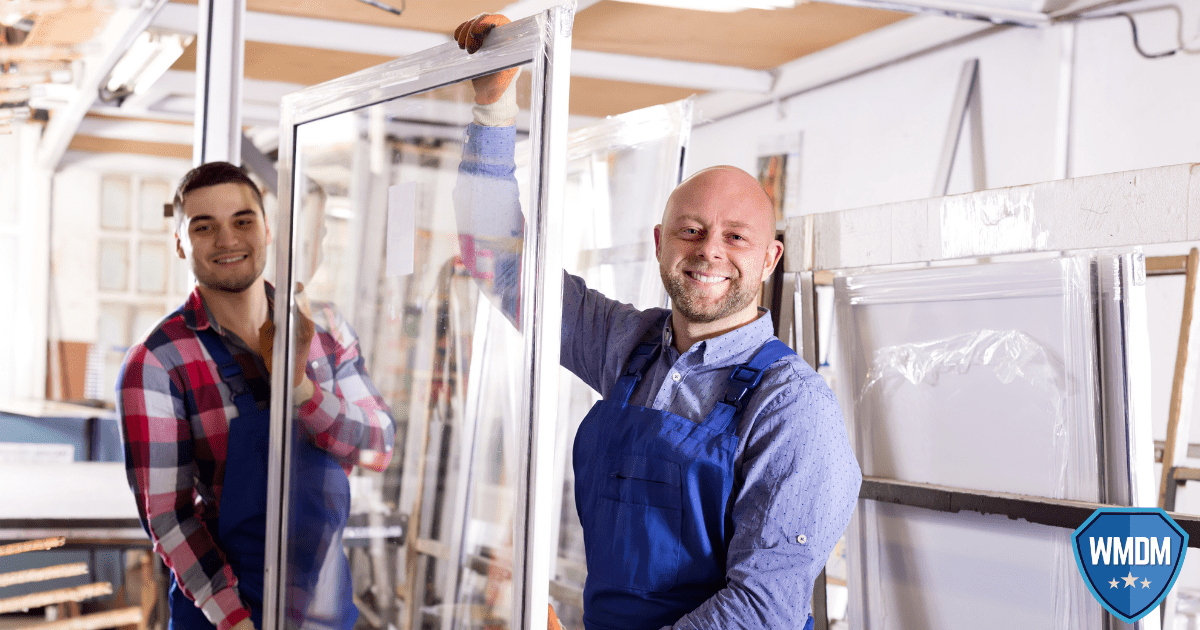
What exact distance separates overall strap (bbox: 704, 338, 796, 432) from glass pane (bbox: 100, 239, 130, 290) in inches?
136

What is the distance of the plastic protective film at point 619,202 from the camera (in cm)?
214

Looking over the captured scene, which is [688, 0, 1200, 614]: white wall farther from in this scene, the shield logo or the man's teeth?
the man's teeth

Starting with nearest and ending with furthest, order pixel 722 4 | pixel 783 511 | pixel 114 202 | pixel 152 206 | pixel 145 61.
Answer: pixel 783 511 → pixel 722 4 → pixel 145 61 → pixel 114 202 → pixel 152 206

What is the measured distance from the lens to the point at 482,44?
133 centimetres

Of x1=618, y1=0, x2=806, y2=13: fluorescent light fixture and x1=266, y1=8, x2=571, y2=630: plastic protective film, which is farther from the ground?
x1=618, y1=0, x2=806, y2=13: fluorescent light fixture

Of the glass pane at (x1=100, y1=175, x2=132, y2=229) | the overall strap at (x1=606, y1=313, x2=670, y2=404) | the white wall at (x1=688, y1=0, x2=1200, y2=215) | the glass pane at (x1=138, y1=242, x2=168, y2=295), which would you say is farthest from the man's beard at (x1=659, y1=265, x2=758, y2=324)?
the glass pane at (x1=138, y1=242, x2=168, y2=295)

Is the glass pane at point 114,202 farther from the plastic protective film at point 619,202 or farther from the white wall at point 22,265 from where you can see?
the plastic protective film at point 619,202

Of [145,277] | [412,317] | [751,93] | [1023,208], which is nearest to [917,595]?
[1023,208]

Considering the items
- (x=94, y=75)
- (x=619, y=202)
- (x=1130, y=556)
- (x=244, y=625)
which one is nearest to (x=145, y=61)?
(x=94, y=75)

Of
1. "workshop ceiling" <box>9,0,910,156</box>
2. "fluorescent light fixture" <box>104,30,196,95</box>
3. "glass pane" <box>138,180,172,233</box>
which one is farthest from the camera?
"glass pane" <box>138,180,172,233</box>

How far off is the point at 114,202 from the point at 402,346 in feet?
9.53

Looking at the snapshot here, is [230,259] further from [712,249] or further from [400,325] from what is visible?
[712,249]

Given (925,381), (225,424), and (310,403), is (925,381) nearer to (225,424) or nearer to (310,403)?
(310,403)

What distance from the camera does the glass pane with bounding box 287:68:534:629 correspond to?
1.41 m
